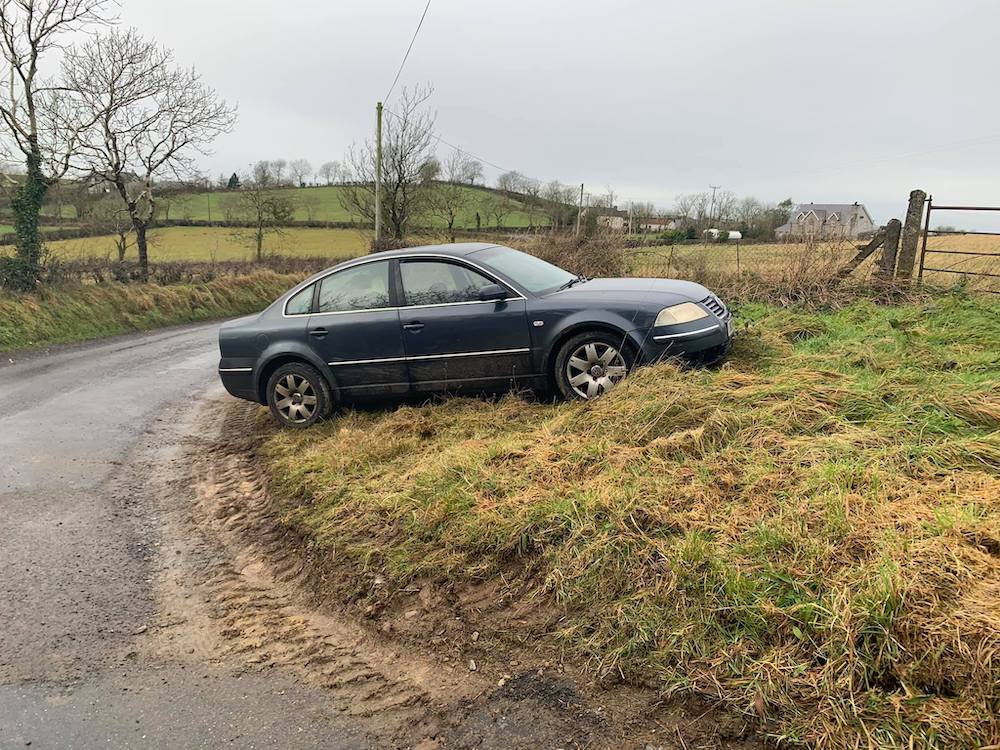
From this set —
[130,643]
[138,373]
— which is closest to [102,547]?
[130,643]

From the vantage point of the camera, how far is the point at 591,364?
5992mm

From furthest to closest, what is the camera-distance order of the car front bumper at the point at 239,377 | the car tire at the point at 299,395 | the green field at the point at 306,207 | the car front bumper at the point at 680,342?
the green field at the point at 306,207, the car front bumper at the point at 239,377, the car tire at the point at 299,395, the car front bumper at the point at 680,342

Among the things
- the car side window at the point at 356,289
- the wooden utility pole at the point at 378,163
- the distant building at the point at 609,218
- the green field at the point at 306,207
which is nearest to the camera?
the car side window at the point at 356,289

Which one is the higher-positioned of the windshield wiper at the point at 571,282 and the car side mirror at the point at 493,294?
the windshield wiper at the point at 571,282

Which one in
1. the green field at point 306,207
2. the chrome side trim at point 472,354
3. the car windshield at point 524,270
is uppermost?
the green field at point 306,207

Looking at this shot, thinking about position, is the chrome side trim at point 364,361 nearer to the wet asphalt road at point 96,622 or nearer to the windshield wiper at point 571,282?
the windshield wiper at point 571,282

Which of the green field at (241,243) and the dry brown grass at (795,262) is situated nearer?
the dry brown grass at (795,262)

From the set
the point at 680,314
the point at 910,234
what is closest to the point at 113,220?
the point at 680,314

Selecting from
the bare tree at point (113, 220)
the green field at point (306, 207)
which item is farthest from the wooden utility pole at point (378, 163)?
the bare tree at point (113, 220)

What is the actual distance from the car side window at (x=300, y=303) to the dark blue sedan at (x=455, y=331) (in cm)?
1

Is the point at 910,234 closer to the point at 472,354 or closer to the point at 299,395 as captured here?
the point at 472,354

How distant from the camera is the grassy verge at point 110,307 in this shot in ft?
48.4

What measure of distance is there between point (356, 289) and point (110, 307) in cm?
1359

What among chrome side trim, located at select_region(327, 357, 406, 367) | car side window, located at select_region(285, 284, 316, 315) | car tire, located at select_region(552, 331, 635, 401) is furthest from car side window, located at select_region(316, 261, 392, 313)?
car tire, located at select_region(552, 331, 635, 401)
